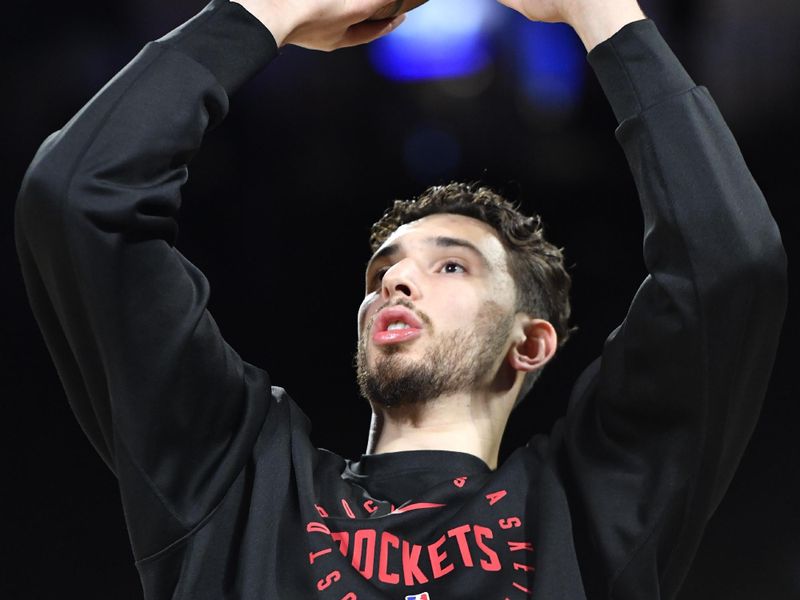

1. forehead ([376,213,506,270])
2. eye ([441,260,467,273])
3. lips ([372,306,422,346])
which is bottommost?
lips ([372,306,422,346])

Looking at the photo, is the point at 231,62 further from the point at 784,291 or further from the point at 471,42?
the point at 471,42

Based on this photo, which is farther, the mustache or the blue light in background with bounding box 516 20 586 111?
the blue light in background with bounding box 516 20 586 111

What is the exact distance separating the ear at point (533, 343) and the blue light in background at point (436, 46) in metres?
1.17

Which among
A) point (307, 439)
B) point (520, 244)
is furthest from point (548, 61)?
point (307, 439)

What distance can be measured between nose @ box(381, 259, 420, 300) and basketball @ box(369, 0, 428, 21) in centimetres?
35

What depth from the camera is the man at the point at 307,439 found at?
125cm

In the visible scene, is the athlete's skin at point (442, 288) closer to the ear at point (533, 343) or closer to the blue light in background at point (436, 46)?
the ear at point (533, 343)

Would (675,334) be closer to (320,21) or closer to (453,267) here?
(453,267)

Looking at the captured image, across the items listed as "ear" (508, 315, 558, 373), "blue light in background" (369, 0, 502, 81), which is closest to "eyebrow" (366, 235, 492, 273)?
"ear" (508, 315, 558, 373)

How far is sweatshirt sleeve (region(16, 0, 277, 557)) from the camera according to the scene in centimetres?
123

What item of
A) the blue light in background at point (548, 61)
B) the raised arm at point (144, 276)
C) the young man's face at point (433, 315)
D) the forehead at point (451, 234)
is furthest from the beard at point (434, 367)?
the blue light in background at point (548, 61)

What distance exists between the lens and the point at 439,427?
157 cm

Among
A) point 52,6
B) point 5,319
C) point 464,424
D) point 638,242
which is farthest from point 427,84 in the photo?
point 464,424

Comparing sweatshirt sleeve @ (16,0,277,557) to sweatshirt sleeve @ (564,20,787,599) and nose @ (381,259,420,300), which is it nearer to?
nose @ (381,259,420,300)
